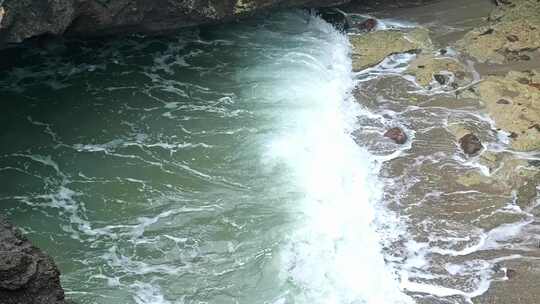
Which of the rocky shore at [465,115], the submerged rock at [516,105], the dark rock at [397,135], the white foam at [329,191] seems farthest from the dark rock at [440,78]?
the dark rock at [397,135]

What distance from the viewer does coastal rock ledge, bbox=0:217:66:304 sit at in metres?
6.03

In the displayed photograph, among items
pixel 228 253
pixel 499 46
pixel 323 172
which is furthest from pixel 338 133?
pixel 499 46

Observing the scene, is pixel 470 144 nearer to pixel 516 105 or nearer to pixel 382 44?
pixel 516 105

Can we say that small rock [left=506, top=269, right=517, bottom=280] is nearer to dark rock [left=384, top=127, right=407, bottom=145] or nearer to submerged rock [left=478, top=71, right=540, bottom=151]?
submerged rock [left=478, top=71, right=540, bottom=151]

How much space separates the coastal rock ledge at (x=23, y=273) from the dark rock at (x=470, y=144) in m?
7.55

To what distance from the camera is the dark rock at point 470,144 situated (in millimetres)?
10961

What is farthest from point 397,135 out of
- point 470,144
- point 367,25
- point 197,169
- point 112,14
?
point 112,14

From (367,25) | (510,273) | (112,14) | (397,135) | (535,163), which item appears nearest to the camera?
(510,273)

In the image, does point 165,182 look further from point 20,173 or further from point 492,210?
point 492,210

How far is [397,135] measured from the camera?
446 inches

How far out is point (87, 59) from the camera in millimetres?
13680

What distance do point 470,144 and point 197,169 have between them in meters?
4.99

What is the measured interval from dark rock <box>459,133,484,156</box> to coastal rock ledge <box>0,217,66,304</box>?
297 inches

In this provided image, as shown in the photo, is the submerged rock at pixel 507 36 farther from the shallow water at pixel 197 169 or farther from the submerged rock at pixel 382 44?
the shallow water at pixel 197 169
